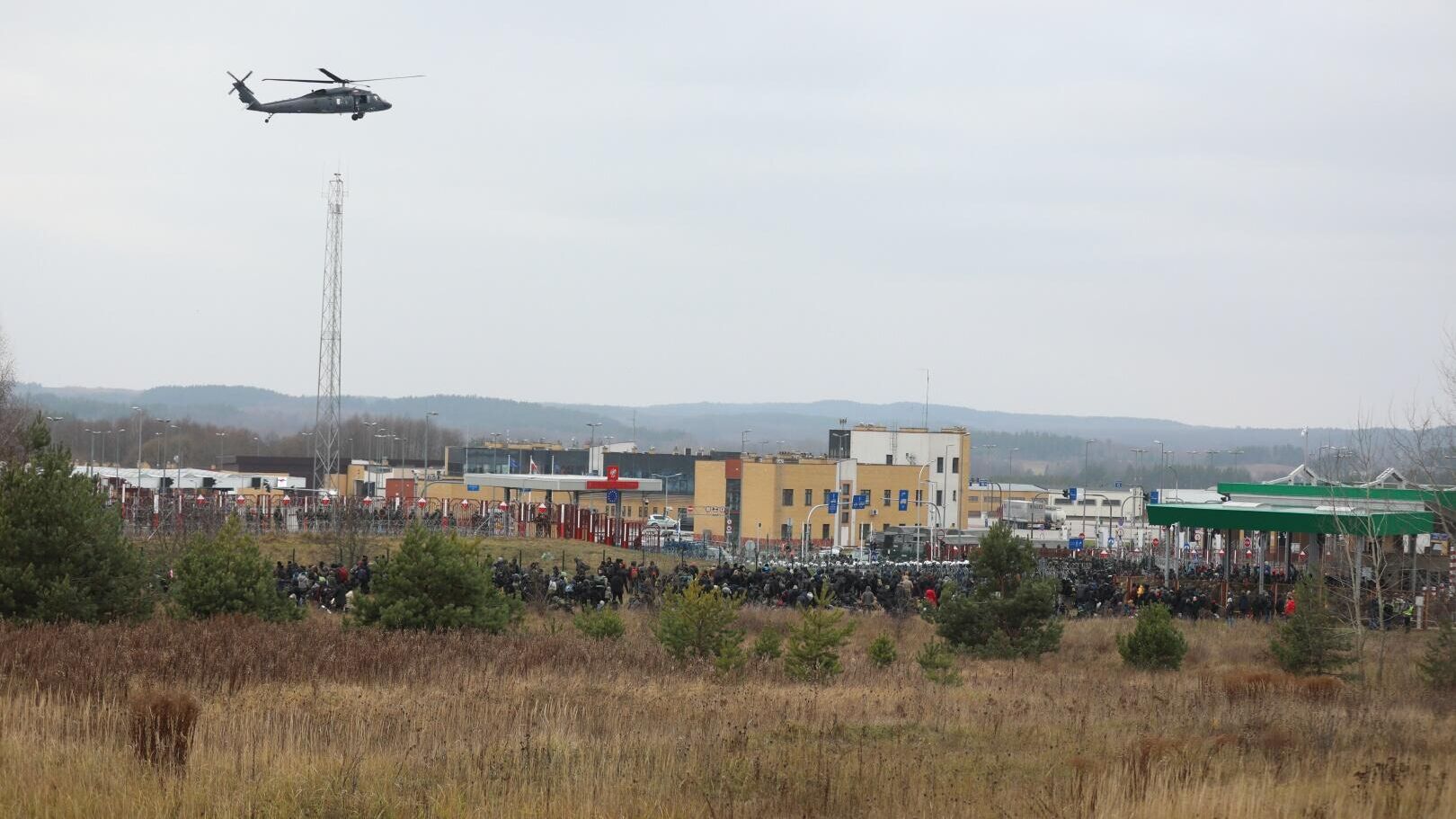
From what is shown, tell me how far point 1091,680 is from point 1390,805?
13.2 meters

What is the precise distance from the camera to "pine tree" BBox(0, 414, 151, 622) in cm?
2023

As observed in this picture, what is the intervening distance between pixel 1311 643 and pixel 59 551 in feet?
66.7

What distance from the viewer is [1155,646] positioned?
88.7 feet

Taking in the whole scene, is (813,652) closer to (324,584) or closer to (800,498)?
(324,584)

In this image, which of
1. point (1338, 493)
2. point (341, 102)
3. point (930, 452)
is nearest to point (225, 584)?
point (341, 102)

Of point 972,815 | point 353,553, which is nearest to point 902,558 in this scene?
point 353,553

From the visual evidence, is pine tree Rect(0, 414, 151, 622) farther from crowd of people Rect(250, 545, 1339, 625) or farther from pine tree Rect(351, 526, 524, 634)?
crowd of people Rect(250, 545, 1339, 625)

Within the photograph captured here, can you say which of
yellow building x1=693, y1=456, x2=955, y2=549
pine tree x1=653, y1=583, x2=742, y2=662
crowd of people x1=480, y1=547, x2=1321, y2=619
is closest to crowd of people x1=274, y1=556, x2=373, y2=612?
crowd of people x1=480, y1=547, x2=1321, y2=619

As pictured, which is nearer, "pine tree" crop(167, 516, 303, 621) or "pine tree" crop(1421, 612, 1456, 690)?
"pine tree" crop(1421, 612, 1456, 690)

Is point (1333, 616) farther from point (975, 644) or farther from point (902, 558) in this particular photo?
point (902, 558)

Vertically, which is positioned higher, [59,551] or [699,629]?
[59,551]

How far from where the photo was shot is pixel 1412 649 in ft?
106

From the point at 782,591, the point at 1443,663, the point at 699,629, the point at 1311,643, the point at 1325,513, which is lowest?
the point at 782,591

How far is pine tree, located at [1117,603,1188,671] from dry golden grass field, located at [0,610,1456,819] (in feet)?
16.9
